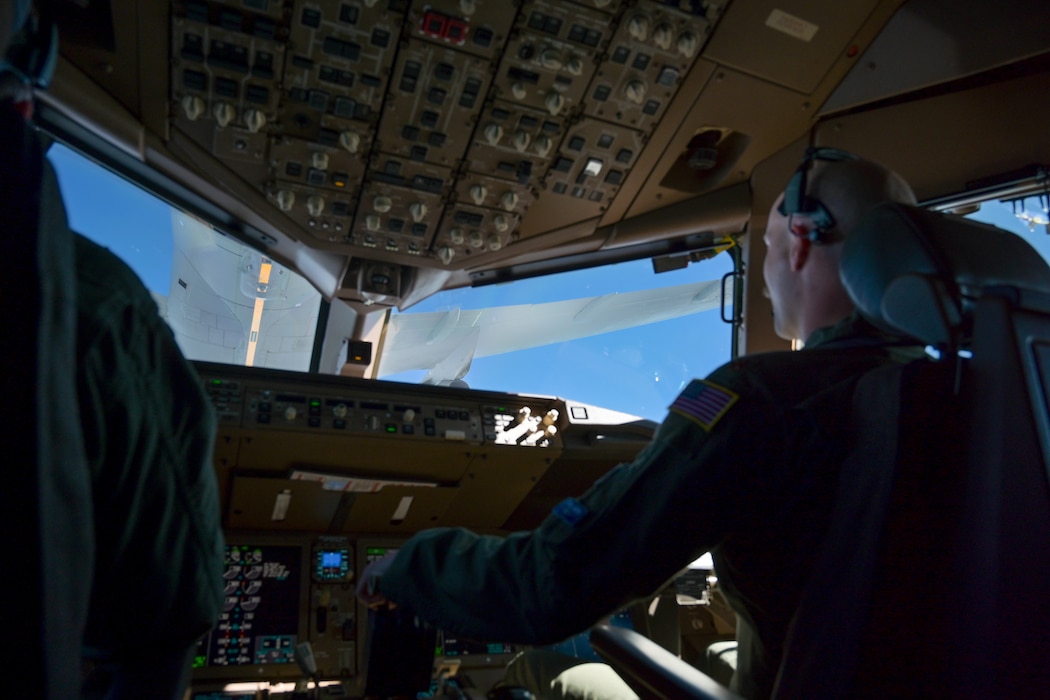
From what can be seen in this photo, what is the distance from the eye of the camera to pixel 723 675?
1813 mm

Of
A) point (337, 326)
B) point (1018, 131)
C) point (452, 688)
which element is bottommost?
point (452, 688)

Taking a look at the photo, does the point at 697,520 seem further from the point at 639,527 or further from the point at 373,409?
the point at 373,409

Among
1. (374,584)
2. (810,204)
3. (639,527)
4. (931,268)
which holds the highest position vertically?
(810,204)

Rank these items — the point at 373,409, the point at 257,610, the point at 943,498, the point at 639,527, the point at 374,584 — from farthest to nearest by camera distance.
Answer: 1. the point at 257,610
2. the point at 373,409
3. the point at 374,584
4. the point at 639,527
5. the point at 943,498

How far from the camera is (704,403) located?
43.7 inches

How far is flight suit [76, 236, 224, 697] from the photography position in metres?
0.56

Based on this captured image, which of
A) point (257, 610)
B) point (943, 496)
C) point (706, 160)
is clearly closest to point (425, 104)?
point (706, 160)

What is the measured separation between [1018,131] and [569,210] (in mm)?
1652

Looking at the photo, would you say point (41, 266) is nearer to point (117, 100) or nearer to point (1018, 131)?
point (117, 100)

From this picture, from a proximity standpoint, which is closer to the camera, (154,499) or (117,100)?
(154,499)

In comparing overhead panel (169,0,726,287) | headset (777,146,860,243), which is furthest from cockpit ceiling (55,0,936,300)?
headset (777,146,860,243)

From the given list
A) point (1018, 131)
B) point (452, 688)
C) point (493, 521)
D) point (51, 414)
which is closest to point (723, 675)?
point (452, 688)

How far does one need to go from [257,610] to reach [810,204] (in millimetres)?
2063

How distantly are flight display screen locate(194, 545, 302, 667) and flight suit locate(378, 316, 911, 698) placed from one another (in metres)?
1.49
